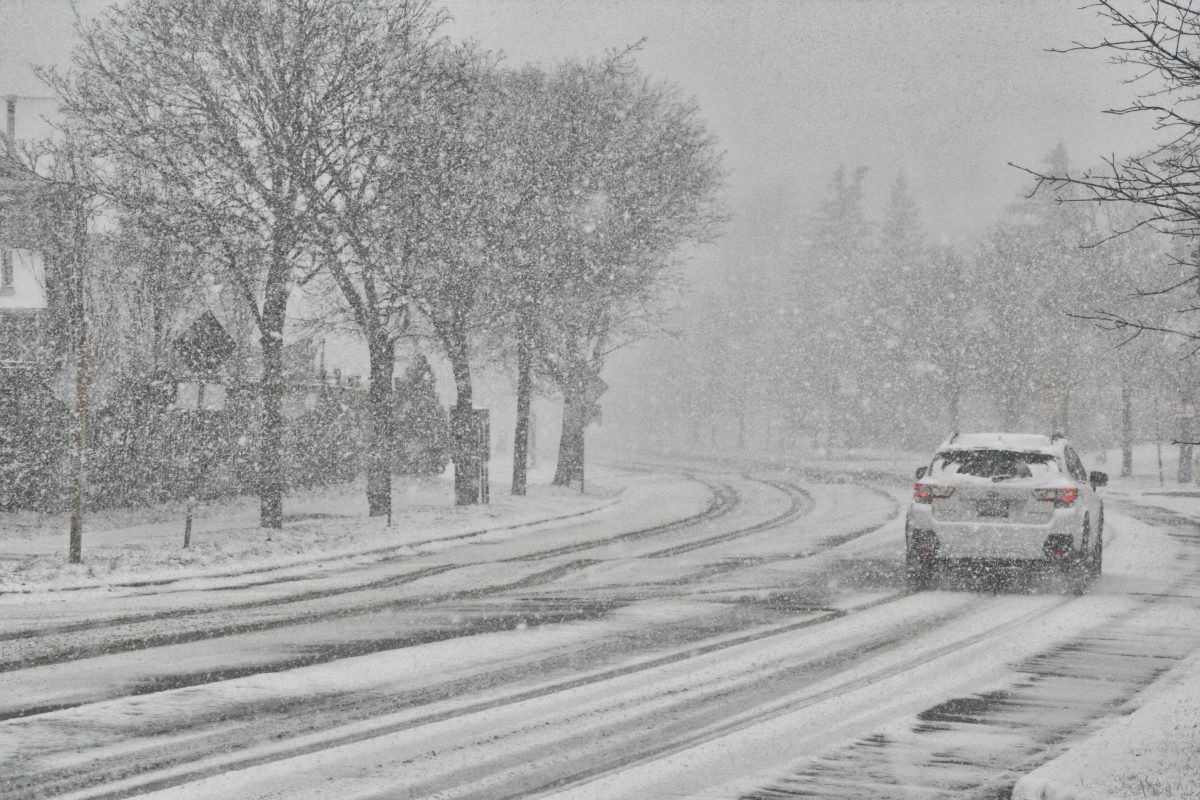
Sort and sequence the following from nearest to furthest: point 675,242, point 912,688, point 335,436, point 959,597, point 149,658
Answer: point 912,688, point 149,658, point 959,597, point 335,436, point 675,242

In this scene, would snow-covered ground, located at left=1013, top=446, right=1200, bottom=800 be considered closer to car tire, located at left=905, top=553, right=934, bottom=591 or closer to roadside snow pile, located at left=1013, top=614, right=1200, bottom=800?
roadside snow pile, located at left=1013, top=614, right=1200, bottom=800

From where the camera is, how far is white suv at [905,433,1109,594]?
1292 centimetres

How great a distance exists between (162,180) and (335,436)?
1048cm

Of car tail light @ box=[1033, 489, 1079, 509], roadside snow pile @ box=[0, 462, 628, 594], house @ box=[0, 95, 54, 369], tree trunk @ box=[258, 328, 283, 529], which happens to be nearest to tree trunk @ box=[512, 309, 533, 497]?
roadside snow pile @ box=[0, 462, 628, 594]

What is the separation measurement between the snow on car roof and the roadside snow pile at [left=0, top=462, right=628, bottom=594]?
8.11m

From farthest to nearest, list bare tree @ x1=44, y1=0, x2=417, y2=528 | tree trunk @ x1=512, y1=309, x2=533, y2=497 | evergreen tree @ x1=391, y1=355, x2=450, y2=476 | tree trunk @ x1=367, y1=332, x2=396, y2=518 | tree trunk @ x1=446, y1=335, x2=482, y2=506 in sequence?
evergreen tree @ x1=391, y1=355, x2=450, y2=476, tree trunk @ x1=512, y1=309, x2=533, y2=497, tree trunk @ x1=446, y1=335, x2=482, y2=506, tree trunk @ x1=367, y1=332, x2=396, y2=518, bare tree @ x1=44, y1=0, x2=417, y2=528

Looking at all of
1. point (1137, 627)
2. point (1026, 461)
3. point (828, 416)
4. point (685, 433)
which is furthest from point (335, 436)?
point (685, 433)

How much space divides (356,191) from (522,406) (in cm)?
1005

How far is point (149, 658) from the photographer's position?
8.98 m

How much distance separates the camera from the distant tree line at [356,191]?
60.2ft

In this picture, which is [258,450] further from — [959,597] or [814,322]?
[814,322]

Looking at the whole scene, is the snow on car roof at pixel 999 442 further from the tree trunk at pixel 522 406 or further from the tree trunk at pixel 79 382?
the tree trunk at pixel 522 406

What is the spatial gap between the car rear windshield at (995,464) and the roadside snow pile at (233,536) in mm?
8065

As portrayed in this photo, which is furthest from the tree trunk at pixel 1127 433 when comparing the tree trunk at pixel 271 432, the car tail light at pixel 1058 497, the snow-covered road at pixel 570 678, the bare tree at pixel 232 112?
the tree trunk at pixel 271 432
